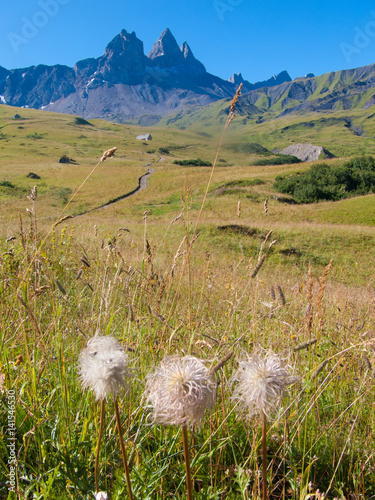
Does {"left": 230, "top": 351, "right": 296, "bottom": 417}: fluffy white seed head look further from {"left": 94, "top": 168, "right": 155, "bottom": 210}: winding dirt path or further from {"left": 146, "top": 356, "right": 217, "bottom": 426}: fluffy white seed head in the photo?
{"left": 94, "top": 168, "right": 155, "bottom": 210}: winding dirt path

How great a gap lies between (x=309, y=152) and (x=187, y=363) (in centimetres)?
8502

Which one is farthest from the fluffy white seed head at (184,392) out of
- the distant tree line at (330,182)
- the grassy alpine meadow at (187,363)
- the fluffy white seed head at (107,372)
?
the distant tree line at (330,182)

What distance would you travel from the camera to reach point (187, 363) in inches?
37.4

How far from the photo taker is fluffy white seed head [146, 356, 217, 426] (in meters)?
0.88

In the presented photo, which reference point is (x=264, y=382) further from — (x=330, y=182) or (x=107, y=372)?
(x=330, y=182)

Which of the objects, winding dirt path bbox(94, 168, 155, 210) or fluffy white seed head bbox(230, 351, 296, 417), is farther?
winding dirt path bbox(94, 168, 155, 210)

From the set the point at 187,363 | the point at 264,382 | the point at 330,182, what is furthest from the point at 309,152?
the point at 187,363

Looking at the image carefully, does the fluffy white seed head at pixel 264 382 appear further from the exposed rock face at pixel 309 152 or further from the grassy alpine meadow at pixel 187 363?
the exposed rock face at pixel 309 152

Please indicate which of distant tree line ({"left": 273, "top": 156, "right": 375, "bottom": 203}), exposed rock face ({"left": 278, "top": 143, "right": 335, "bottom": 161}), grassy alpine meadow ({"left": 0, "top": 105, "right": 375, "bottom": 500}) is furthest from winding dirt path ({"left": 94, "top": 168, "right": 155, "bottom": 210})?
exposed rock face ({"left": 278, "top": 143, "right": 335, "bottom": 161})

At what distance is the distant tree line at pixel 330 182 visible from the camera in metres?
36.8

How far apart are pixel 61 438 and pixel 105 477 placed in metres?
0.29

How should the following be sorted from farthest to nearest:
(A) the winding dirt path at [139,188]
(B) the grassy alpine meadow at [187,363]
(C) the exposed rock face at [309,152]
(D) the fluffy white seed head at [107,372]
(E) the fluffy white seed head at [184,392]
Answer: (C) the exposed rock face at [309,152] < (A) the winding dirt path at [139,188] < (B) the grassy alpine meadow at [187,363] < (D) the fluffy white seed head at [107,372] < (E) the fluffy white seed head at [184,392]

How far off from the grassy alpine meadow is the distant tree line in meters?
10.3

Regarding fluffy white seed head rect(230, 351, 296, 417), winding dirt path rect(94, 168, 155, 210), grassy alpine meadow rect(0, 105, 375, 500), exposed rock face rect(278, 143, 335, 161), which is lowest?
grassy alpine meadow rect(0, 105, 375, 500)
